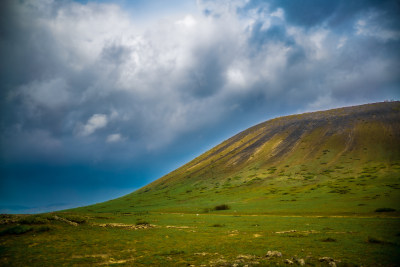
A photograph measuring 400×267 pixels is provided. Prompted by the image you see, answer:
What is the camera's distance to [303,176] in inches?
4737

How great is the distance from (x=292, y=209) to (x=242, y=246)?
48897mm

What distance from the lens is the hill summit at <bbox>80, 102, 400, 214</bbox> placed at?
74812mm

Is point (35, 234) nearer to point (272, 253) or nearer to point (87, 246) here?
point (87, 246)

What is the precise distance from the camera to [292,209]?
6431cm

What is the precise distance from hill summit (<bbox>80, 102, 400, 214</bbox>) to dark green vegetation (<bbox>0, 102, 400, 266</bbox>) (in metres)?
0.59

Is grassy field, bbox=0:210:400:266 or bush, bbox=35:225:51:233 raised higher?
bush, bbox=35:225:51:233

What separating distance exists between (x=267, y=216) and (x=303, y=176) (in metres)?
77.1

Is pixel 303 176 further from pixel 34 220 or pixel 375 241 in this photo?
pixel 34 220

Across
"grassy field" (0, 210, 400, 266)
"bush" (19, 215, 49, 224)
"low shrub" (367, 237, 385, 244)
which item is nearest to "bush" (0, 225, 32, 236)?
"grassy field" (0, 210, 400, 266)

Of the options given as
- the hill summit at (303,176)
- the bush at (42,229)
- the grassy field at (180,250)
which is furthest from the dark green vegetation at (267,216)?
the hill summit at (303,176)

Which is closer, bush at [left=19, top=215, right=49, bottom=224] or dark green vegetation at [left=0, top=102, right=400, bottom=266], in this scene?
dark green vegetation at [left=0, top=102, right=400, bottom=266]

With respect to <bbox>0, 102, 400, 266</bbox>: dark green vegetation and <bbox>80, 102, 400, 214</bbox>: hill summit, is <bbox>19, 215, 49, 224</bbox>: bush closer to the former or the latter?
<bbox>0, 102, 400, 266</bbox>: dark green vegetation

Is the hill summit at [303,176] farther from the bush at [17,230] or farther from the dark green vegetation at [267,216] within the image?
the bush at [17,230]

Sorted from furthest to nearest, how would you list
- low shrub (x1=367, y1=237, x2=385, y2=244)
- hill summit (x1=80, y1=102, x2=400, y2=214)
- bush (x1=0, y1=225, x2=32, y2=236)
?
hill summit (x1=80, y1=102, x2=400, y2=214), bush (x1=0, y1=225, x2=32, y2=236), low shrub (x1=367, y1=237, x2=385, y2=244)
